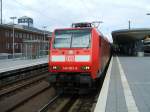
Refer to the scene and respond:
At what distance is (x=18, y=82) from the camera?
67.9ft

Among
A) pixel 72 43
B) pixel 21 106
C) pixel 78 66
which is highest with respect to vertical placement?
pixel 72 43

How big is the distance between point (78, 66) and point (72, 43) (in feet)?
4.01

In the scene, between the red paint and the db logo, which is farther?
the db logo

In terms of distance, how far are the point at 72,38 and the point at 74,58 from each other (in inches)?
40.5

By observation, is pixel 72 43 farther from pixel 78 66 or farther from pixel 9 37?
pixel 9 37

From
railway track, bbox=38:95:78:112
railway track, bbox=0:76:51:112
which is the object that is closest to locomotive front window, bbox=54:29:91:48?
railway track, bbox=38:95:78:112

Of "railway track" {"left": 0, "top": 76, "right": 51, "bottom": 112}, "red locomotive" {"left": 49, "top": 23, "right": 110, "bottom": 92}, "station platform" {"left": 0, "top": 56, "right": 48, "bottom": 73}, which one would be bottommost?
"railway track" {"left": 0, "top": 76, "right": 51, "bottom": 112}

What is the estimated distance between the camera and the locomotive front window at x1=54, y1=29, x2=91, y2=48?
14039 millimetres

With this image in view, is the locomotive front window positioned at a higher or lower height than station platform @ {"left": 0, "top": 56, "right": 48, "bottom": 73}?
higher

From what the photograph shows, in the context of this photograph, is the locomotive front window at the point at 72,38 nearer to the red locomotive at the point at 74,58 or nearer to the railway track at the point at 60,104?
the red locomotive at the point at 74,58

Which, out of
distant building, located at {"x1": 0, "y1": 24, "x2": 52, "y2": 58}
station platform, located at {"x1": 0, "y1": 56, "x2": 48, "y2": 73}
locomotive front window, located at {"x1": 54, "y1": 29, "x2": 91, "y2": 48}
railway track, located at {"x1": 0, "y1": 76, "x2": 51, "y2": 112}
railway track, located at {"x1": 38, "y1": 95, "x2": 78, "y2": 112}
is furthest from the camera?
distant building, located at {"x1": 0, "y1": 24, "x2": 52, "y2": 58}

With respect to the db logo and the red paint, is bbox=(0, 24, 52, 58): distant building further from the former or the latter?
the db logo

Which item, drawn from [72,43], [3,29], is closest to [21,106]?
[72,43]

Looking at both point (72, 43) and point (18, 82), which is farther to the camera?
point (18, 82)
